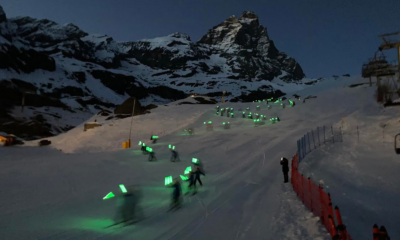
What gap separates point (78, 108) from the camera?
318ft

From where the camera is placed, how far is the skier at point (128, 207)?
10.1m

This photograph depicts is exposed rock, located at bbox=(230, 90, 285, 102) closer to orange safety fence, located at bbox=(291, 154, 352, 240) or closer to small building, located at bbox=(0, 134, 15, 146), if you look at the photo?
small building, located at bbox=(0, 134, 15, 146)

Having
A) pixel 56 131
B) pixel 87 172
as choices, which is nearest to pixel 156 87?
pixel 56 131

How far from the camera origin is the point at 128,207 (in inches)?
425

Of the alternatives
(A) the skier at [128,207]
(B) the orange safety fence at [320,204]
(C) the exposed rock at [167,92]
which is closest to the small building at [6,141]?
(A) the skier at [128,207]

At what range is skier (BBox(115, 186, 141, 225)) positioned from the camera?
1008 cm

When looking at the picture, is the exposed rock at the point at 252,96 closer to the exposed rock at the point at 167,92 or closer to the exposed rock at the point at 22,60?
the exposed rock at the point at 167,92

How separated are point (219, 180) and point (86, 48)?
204 m

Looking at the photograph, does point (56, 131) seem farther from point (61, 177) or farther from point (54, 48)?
point (54, 48)

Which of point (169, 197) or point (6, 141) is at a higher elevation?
point (6, 141)

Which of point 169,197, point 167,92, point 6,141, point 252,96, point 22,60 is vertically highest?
point 22,60

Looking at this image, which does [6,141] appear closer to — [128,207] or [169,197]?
[169,197]

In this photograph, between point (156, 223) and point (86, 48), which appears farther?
point (86, 48)

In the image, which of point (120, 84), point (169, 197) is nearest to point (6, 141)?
point (169, 197)
